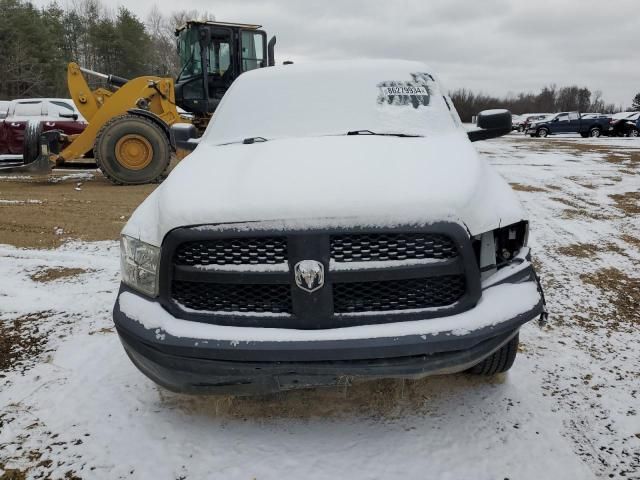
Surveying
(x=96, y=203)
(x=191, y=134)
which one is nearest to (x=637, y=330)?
(x=191, y=134)

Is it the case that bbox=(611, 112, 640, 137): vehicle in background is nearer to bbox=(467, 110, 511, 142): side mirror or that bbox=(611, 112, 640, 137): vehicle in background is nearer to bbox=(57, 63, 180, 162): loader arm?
bbox=(57, 63, 180, 162): loader arm

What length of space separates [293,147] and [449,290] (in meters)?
1.24

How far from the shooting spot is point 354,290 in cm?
204

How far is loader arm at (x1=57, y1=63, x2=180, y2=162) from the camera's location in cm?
982

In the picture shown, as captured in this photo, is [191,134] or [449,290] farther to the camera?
[191,134]

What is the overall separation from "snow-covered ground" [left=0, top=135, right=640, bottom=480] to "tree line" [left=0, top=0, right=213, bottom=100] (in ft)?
113

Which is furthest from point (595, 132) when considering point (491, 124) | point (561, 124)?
point (491, 124)

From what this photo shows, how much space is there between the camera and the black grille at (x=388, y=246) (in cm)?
199

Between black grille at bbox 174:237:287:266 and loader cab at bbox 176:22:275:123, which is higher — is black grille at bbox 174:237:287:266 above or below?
below

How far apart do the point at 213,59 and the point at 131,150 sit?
9.05ft

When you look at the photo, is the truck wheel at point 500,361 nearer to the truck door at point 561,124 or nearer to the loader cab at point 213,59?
the loader cab at point 213,59

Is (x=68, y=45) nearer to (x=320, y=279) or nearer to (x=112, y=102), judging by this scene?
(x=112, y=102)

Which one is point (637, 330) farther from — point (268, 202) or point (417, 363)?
point (268, 202)

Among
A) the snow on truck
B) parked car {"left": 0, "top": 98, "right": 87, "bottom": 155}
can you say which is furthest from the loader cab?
the snow on truck
